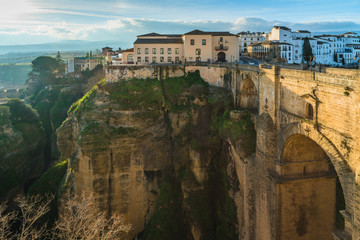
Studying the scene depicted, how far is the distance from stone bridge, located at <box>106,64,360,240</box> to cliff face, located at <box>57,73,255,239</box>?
3.55 m

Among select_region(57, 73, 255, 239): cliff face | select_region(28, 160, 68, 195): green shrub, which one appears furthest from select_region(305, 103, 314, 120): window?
select_region(28, 160, 68, 195): green shrub

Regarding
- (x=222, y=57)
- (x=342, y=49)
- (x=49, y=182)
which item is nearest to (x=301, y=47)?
(x=342, y=49)

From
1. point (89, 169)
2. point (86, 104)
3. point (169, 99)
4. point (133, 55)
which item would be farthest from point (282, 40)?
point (89, 169)

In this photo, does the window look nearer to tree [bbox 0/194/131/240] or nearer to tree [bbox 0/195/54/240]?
tree [bbox 0/194/131/240]

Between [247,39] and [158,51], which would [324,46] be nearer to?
[247,39]

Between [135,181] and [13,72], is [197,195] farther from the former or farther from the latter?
[13,72]

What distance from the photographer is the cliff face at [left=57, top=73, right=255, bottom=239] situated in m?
30.2

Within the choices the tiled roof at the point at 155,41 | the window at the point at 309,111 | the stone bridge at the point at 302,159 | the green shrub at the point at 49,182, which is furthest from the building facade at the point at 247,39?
the window at the point at 309,111

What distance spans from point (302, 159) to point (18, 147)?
130 feet

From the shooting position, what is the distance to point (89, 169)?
3284cm

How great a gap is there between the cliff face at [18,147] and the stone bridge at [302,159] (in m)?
30.5

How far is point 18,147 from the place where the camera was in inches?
1789

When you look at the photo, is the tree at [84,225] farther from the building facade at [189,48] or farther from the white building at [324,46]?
the white building at [324,46]

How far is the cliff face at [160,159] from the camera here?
30.2m
